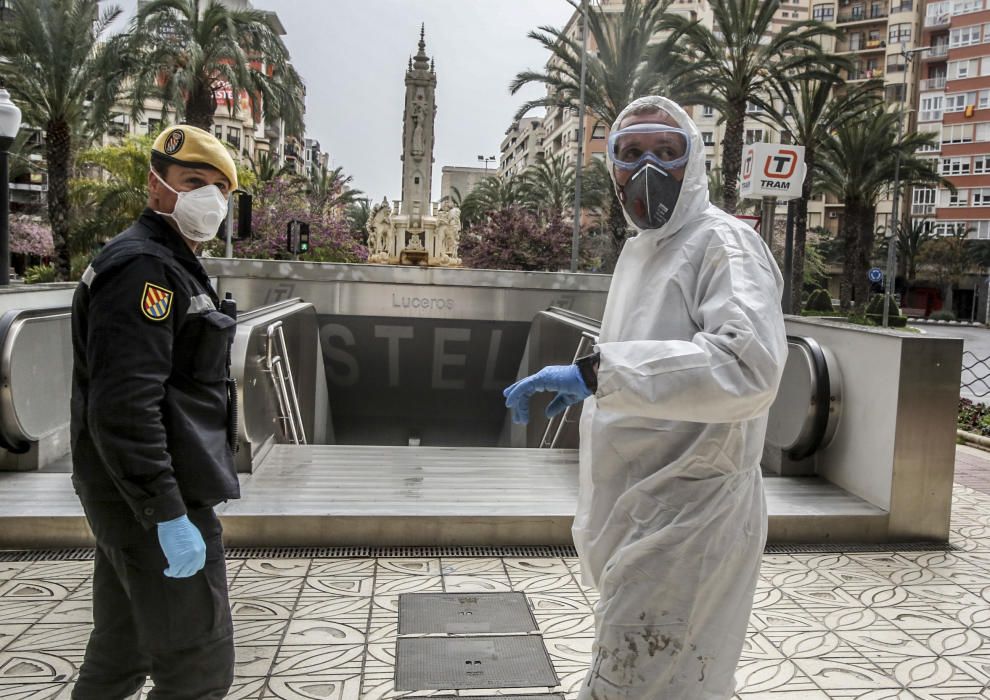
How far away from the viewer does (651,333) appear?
228 cm

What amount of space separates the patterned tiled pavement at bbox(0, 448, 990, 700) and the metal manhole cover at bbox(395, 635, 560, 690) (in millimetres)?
64

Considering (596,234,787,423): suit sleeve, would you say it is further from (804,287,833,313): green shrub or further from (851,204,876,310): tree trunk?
(804,287,833,313): green shrub

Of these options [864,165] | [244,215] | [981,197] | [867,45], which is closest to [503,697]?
[244,215]

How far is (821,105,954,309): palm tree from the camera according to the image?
114 feet

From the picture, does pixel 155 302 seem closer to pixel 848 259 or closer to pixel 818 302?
pixel 848 259

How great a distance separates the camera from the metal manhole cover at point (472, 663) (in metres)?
3.42

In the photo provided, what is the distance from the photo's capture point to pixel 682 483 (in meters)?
2.22

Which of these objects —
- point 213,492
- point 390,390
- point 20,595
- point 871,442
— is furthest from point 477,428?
point 213,492

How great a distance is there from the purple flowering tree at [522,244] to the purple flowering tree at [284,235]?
6316 mm

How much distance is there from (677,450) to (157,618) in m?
1.42

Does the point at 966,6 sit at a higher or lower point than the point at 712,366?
higher

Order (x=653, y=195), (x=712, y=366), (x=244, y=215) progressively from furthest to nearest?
(x=244, y=215) → (x=653, y=195) → (x=712, y=366)

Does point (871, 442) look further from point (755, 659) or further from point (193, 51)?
point (193, 51)

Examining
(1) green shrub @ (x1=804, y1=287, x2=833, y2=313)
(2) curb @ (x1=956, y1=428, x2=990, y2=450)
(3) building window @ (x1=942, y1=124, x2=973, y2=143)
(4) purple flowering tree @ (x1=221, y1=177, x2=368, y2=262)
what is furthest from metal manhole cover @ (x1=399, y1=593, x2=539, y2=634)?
(3) building window @ (x1=942, y1=124, x2=973, y2=143)
